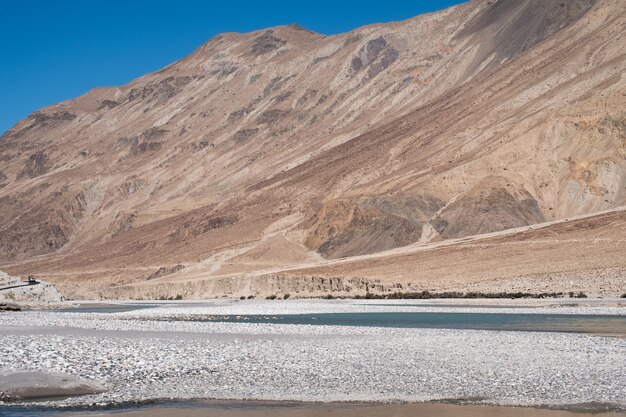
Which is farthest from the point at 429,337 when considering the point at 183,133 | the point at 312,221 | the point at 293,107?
the point at 183,133

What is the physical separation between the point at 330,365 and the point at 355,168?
86.9 metres

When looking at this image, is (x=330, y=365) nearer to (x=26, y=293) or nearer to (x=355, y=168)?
(x=26, y=293)

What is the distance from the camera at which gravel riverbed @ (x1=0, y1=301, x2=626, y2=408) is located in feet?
52.8

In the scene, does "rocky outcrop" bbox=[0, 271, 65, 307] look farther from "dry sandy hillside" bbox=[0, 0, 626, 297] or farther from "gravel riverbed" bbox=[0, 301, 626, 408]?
"gravel riverbed" bbox=[0, 301, 626, 408]

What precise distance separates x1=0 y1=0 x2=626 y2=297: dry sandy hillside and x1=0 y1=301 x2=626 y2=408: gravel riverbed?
104 feet

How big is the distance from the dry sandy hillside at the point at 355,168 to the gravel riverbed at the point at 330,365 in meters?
31.6

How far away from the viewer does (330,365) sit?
19219mm

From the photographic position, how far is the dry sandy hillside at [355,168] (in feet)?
240

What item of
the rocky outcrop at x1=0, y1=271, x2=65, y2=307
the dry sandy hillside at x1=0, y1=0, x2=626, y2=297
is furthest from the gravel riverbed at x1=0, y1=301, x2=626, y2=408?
the dry sandy hillside at x1=0, y1=0, x2=626, y2=297

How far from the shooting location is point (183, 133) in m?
156

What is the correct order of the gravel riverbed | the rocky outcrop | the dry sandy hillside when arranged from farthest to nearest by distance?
the dry sandy hillside, the rocky outcrop, the gravel riverbed

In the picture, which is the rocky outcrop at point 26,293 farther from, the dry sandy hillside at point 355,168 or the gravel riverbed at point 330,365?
the gravel riverbed at point 330,365

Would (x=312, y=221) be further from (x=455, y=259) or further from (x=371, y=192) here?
(x=455, y=259)

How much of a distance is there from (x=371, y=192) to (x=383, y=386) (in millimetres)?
77437
